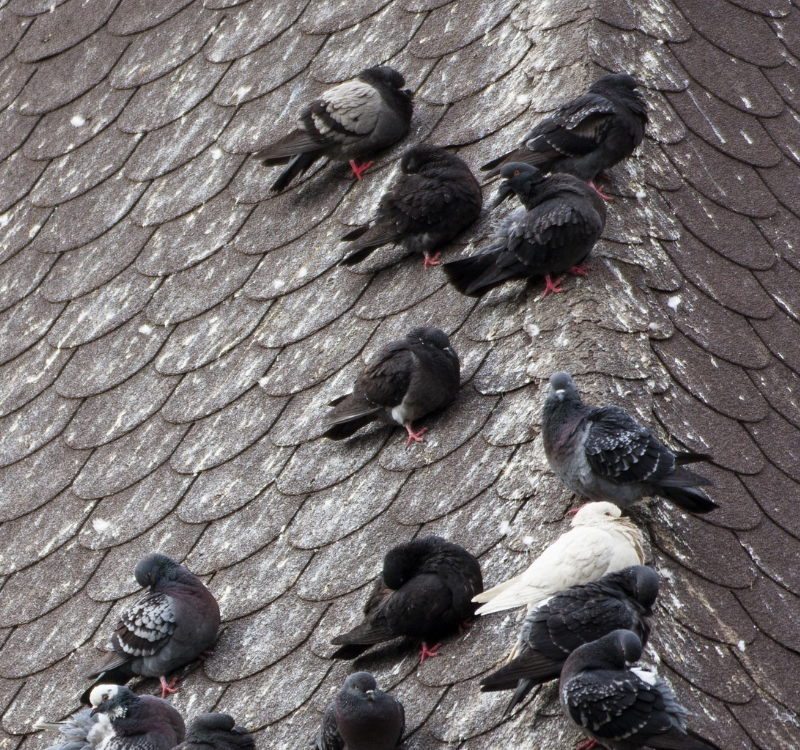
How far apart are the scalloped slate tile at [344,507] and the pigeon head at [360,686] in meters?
0.82

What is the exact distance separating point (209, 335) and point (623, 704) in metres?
2.98

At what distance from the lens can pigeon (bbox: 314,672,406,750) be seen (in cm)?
386

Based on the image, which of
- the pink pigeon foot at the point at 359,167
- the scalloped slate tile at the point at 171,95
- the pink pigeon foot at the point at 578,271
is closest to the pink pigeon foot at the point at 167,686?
the pink pigeon foot at the point at 578,271

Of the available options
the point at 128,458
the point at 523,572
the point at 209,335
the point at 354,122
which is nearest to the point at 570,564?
the point at 523,572

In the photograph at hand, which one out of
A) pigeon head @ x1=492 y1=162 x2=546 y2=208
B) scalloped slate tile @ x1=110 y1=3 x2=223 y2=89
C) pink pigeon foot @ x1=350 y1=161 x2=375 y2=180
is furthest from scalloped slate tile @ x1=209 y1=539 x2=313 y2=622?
scalloped slate tile @ x1=110 y1=3 x2=223 y2=89

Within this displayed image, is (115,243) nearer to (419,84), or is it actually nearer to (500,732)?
(419,84)

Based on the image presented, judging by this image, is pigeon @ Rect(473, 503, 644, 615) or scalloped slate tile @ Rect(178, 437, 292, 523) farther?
scalloped slate tile @ Rect(178, 437, 292, 523)

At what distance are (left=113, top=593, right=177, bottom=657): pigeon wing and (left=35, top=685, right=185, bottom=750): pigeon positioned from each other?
0.57ft

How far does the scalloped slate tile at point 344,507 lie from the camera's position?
478cm

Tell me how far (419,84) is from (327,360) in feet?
5.21

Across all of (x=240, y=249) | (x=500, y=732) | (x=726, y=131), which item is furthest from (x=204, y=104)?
(x=500, y=732)

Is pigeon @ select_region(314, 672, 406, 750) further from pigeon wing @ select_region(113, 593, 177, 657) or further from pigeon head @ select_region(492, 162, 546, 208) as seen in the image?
pigeon head @ select_region(492, 162, 546, 208)

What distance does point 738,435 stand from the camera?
4.86 m

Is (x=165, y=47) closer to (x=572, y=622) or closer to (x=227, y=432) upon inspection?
(x=227, y=432)
